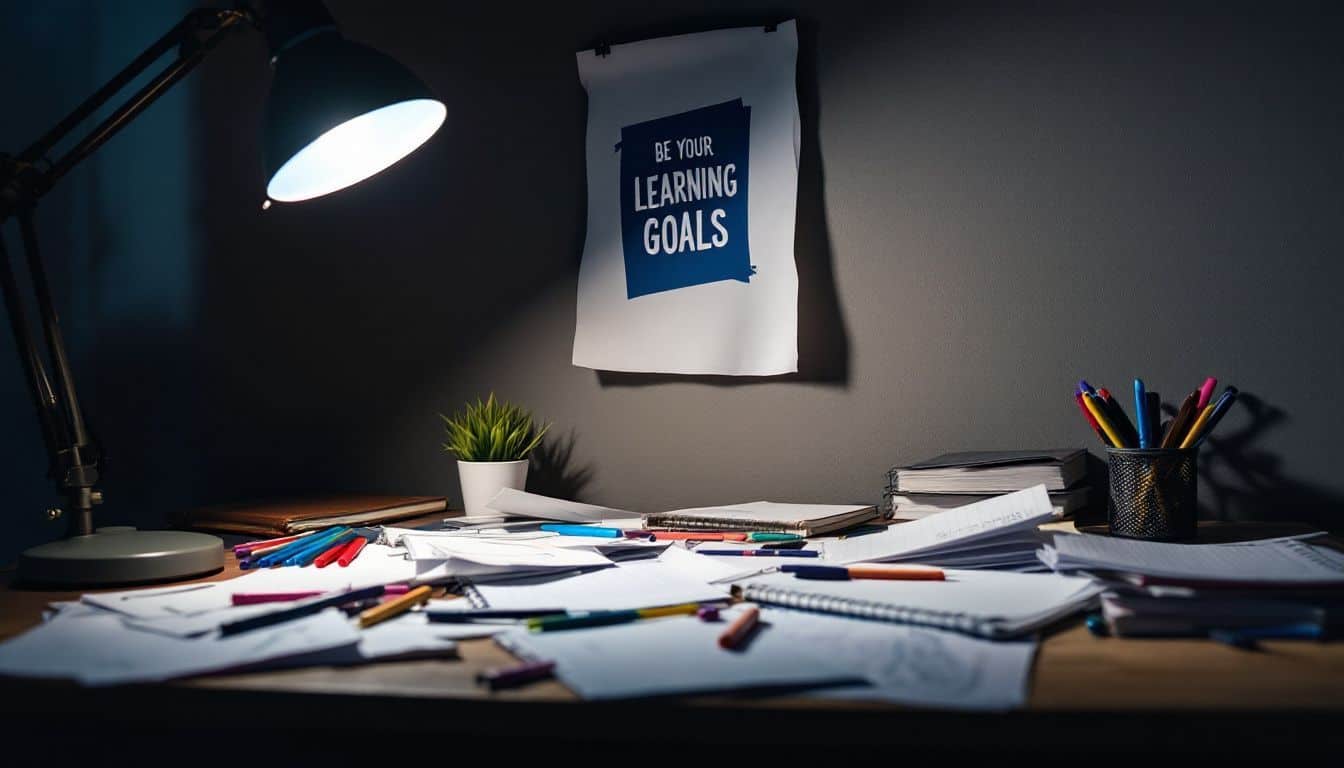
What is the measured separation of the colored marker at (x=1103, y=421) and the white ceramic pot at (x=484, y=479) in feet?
2.41

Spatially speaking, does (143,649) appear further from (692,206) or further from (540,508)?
(692,206)

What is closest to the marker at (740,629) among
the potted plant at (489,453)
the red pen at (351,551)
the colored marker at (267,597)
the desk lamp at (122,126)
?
the colored marker at (267,597)

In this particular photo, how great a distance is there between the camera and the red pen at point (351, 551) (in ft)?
3.09

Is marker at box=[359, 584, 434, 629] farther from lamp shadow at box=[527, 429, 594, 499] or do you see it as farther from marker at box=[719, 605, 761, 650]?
lamp shadow at box=[527, 429, 594, 499]

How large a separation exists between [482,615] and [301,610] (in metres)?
0.13

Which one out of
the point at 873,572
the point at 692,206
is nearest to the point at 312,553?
the point at 873,572

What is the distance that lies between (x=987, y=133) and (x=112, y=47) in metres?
1.51

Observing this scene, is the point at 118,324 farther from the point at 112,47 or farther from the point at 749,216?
the point at 749,216

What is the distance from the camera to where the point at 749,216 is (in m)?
1.31

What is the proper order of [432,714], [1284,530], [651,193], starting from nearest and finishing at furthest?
[432,714]
[1284,530]
[651,193]

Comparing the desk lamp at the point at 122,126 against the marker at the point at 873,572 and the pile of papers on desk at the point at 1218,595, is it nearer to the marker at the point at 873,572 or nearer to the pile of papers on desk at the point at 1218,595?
the marker at the point at 873,572

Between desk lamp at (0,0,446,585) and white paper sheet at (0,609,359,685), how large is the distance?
0.19 m

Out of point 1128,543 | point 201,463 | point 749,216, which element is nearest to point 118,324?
point 201,463

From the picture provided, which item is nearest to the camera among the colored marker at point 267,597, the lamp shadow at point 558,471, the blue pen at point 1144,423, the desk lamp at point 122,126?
the colored marker at point 267,597
